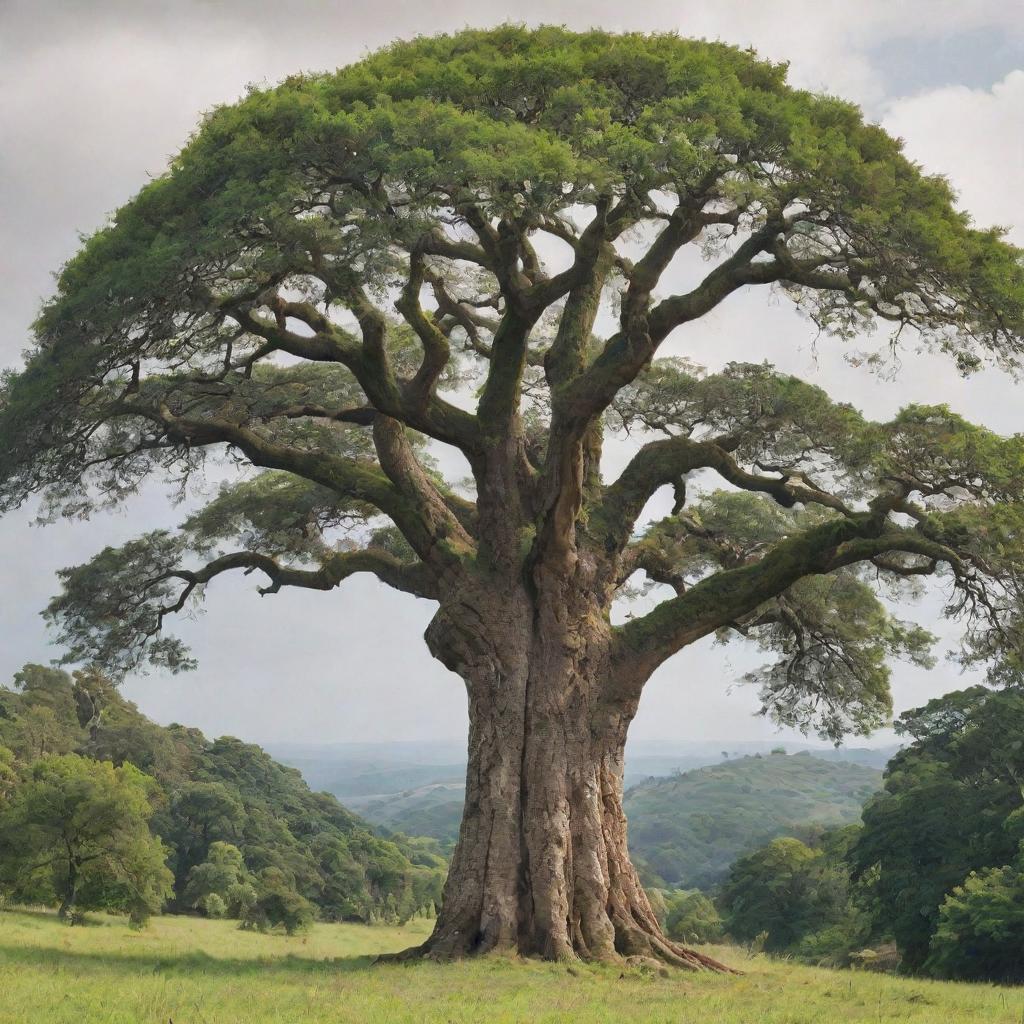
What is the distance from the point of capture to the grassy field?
8602 mm

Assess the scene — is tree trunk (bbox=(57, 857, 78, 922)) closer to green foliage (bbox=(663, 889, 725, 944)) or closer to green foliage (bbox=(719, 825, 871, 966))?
green foliage (bbox=(663, 889, 725, 944))

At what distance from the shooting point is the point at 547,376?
16.3m

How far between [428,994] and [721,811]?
483 ft

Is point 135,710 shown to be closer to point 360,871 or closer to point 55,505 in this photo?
point 360,871

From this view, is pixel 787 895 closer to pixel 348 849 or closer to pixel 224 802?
pixel 348 849

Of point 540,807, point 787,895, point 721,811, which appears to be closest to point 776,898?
point 787,895

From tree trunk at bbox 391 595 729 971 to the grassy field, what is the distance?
93cm

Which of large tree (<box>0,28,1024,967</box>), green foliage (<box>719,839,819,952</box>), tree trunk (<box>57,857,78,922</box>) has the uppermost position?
large tree (<box>0,28,1024,967</box>)

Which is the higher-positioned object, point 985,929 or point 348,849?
point 985,929

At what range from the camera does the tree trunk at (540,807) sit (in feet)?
45.7

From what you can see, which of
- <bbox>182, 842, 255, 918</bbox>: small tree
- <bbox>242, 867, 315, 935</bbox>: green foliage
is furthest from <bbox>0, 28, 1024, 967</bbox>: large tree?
<bbox>182, 842, 255, 918</bbox>: small tree

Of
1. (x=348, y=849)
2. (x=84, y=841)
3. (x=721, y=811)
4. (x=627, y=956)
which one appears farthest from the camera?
(x=721, y=811)

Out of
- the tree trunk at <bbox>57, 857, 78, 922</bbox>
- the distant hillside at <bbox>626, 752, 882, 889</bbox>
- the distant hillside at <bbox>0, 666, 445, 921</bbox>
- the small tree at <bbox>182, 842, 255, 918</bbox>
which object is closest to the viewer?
the tree trunk at <bbox>57, 857, 78, 922</bbox>

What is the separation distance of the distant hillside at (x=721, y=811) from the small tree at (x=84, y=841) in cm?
6806
